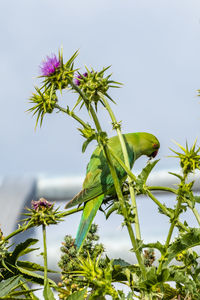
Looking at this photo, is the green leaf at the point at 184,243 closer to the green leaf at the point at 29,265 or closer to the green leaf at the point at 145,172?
the green leaf at the point at 145,172

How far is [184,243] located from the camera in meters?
0.67

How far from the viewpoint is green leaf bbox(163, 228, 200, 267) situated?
67cm

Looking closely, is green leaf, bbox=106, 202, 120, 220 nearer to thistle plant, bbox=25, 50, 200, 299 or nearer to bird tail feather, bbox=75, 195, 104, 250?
thistle plant, bbox=25, 50, 200, 299

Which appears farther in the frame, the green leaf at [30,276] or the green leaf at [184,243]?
the green leaf at [30,276]

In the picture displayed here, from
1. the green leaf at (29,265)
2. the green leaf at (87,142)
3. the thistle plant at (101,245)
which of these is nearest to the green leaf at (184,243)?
the thistle plant at (101,245)

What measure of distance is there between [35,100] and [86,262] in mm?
411

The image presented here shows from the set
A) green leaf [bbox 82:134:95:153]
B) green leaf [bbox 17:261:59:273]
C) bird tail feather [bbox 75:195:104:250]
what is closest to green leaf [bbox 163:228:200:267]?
green leaf [bbox 82:134:95:153]

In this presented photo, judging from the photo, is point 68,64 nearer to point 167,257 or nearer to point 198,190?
point 167,257

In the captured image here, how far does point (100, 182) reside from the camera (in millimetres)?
1773

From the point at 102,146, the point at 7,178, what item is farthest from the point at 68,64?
the point at 7,178

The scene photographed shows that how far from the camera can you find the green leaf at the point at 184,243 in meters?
0.67

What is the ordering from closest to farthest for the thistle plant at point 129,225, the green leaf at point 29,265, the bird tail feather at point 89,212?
the thistle plant at point 129,225, the green leaf at point 29,265, the bird tail feather at point 89,212

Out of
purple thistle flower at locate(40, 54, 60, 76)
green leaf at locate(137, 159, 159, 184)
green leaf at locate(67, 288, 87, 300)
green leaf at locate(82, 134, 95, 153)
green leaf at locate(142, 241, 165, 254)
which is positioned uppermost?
purple thistle flower at locate(40, 54, 60, 76)

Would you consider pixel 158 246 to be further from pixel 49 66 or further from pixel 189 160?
pixel 49 66
